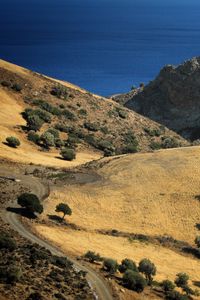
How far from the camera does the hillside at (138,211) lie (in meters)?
32.8

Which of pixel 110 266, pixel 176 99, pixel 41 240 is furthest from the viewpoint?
pixel 176 99

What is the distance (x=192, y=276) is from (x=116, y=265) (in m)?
5.38

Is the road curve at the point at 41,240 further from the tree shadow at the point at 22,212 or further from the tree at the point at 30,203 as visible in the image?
the tree at the point at 30,203

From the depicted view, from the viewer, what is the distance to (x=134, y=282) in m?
26.2

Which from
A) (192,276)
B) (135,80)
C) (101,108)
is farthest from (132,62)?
(192,276)

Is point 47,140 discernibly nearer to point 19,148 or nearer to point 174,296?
point 19,148

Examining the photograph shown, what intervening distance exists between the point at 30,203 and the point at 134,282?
10.5 meters

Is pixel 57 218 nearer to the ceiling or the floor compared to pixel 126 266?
nearer to the ceiling

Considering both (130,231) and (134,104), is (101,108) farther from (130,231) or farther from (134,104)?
(130,231)

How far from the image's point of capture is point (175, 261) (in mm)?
33219

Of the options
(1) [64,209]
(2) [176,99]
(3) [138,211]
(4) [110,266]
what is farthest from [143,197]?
(2) [176,99]

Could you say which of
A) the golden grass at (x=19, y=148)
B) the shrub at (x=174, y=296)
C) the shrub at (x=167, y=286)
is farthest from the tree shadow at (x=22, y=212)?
the golden grass at (x=19, y=148)

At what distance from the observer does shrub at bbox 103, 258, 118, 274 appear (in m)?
27.7

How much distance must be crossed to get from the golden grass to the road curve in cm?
836
